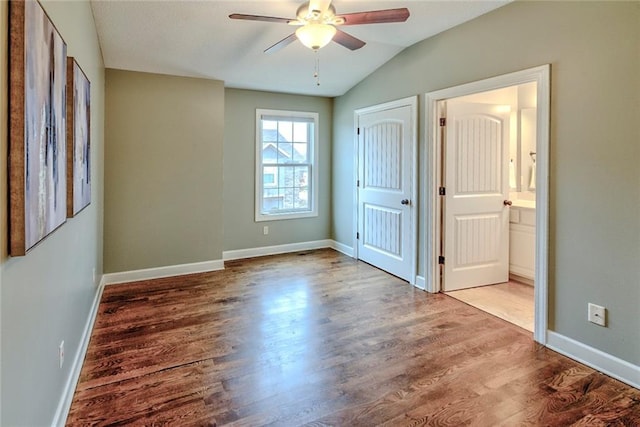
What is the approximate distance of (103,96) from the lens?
3867 mm

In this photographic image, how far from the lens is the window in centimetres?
530

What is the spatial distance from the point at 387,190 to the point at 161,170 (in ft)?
8.74

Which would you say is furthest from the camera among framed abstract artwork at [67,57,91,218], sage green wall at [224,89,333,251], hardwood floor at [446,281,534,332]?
sage green wall at [224,89,333,251]

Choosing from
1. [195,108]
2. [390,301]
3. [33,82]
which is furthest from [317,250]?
[33,82]

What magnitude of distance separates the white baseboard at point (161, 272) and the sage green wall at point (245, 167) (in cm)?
59

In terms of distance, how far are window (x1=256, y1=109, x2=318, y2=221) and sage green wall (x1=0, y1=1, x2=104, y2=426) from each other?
2675mm

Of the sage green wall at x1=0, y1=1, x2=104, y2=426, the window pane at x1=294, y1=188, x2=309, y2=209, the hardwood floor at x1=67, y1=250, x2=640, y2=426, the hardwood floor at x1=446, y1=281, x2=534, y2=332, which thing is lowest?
the hardwood floor at x1=67, y1=250, x2=640, y2=426

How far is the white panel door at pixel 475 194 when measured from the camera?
380 centimetres

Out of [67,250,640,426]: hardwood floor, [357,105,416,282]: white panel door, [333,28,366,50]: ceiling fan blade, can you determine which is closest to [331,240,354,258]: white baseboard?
[357,105,416,282]: white panel door

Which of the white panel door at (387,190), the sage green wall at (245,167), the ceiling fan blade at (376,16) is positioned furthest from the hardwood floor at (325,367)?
the ceiling fan blade at (376,16)

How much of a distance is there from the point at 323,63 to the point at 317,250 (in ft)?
8.94

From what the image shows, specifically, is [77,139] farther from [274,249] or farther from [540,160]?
[274,249]

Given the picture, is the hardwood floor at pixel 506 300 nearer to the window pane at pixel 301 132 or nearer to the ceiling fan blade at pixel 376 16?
the ceiling fan blade at pixel 376 16

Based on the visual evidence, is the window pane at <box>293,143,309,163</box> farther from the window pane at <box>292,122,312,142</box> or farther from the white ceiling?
the white ceiling
